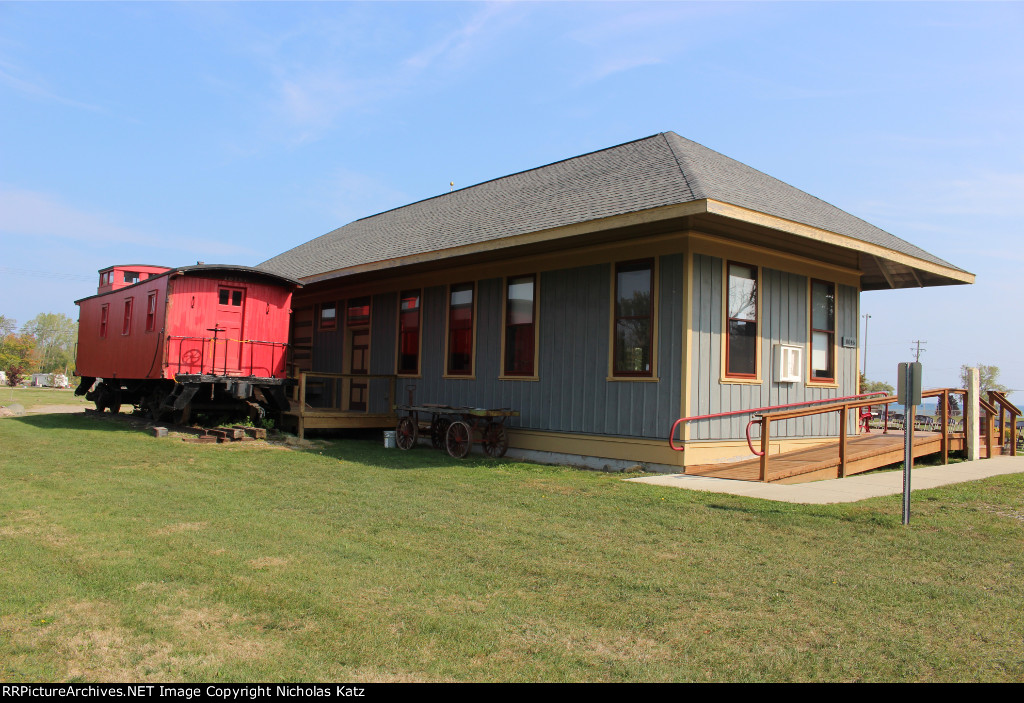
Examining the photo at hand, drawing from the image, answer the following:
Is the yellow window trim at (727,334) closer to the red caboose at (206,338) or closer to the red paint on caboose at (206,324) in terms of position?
the red caboose at (206,338)

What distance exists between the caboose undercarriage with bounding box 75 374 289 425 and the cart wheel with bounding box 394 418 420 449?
10.3ft

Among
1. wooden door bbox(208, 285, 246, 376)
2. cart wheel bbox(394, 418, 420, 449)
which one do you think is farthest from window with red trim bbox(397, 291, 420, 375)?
wooden door bbox(208, 285, 246, 376)

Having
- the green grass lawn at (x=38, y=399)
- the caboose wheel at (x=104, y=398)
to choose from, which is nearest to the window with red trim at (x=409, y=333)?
the caboose wheel at (x=104, y=398)

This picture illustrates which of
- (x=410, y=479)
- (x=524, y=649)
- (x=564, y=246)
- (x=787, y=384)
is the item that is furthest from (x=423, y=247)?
(x=524, y=649)

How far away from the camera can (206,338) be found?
16125 millimetres

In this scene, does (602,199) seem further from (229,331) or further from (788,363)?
(229,331)

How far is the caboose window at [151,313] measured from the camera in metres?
16.3

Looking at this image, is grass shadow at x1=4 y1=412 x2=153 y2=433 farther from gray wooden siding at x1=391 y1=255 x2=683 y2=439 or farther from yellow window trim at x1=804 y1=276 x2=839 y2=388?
yellow window trim at x1=804 y1=276 x2=839 y2=388

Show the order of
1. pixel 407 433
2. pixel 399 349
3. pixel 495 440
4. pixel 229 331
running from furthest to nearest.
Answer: pixel 399 349 → pixel 229 331 → pixel 407 433 → pixel 495 440

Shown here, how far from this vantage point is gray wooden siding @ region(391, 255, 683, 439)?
458 inches

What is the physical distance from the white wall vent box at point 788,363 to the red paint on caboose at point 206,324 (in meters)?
10.8

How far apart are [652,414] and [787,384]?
313 cm

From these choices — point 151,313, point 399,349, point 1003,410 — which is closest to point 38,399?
point 151,313

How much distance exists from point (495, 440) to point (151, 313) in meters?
8.66
